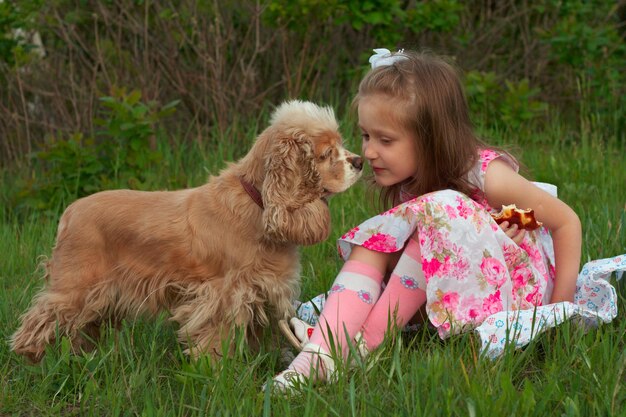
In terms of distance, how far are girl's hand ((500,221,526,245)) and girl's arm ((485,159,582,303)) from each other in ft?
0.40

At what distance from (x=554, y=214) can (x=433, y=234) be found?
22.7 inches

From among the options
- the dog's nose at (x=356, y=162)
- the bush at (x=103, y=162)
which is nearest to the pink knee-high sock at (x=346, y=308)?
the dog's nose at (x=356, y=162)

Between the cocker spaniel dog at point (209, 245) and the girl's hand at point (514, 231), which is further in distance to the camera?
the girl's hand at point (514, 231)

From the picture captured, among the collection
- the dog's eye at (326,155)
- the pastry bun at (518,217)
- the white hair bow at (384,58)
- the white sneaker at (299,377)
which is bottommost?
the white sneaker at (299,377)

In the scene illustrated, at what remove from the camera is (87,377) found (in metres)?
2.88

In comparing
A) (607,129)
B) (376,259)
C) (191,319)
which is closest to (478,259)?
(376,259)

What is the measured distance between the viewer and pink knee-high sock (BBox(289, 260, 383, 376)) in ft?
9.38

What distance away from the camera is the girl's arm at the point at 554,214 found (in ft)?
10.6

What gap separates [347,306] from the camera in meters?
3.00

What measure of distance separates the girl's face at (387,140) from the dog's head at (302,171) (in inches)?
A: 5.9

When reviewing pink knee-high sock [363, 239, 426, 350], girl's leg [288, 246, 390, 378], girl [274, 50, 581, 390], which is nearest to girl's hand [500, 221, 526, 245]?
girl [274, 50, 581, 390]

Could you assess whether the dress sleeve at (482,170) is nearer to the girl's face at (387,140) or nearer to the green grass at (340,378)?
the girl's face at (387,140)

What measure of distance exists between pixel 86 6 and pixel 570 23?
3.70 metres

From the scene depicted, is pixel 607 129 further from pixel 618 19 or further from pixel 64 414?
pixel 64 414
